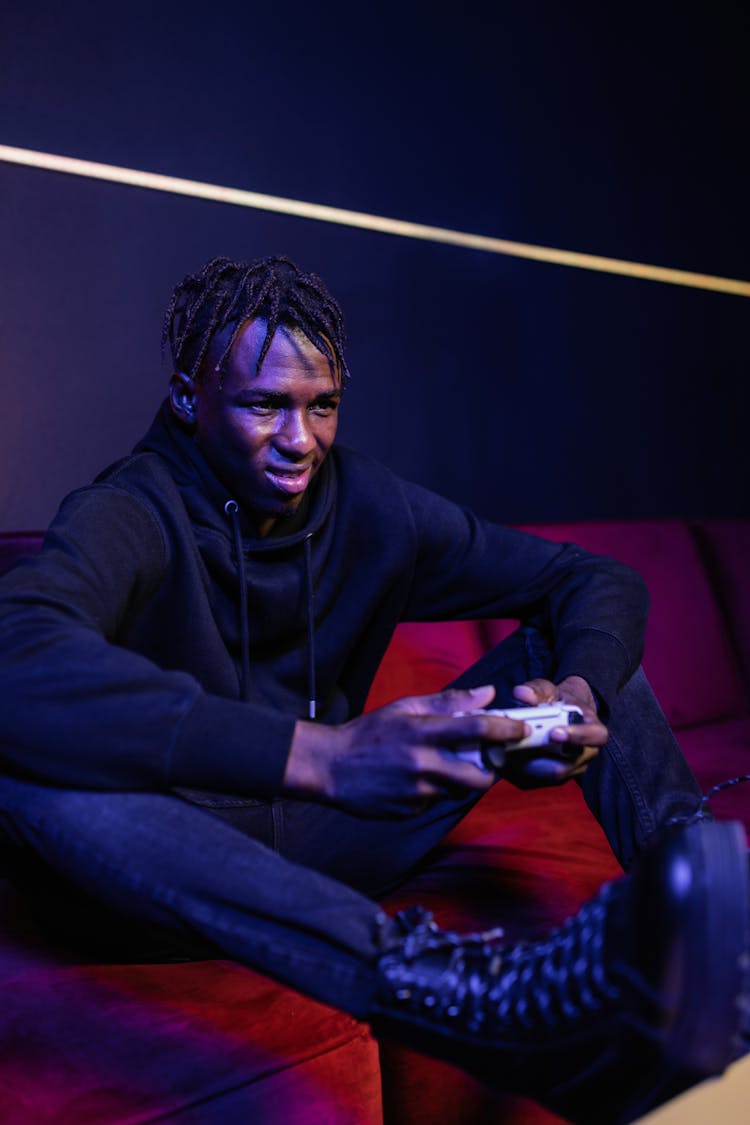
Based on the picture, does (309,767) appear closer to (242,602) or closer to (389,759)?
(389,759)

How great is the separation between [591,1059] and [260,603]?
0.78m

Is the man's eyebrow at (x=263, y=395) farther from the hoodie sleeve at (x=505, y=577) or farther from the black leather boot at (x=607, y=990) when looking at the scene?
the black leather boot at (x=607, y=990)

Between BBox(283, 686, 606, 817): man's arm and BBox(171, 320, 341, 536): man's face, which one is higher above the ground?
BBox(171, 320, 341, 536): man's face

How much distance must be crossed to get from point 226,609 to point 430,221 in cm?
164

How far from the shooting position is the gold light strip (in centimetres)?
217

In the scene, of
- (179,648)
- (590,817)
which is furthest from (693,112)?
(179,648)

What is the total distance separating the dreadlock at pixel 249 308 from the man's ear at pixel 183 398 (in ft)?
0.05

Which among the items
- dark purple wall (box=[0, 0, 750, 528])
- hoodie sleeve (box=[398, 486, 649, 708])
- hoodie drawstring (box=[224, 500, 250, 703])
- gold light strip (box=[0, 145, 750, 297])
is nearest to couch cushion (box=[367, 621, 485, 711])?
hoodie sleeve (box=[398, 486, 649, 708])

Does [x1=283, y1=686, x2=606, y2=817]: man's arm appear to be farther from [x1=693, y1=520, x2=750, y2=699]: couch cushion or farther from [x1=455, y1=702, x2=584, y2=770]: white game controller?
[x1=693, y1=520, x2=750, y2=699]: couch cushion

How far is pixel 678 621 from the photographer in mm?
2363

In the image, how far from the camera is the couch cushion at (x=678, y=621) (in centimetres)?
229

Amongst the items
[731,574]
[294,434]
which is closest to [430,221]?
[731,574]

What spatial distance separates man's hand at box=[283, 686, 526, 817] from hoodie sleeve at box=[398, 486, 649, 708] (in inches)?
23.2

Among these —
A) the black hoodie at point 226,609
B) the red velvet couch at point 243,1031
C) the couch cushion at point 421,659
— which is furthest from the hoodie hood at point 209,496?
the couch cushion at point 421,659
